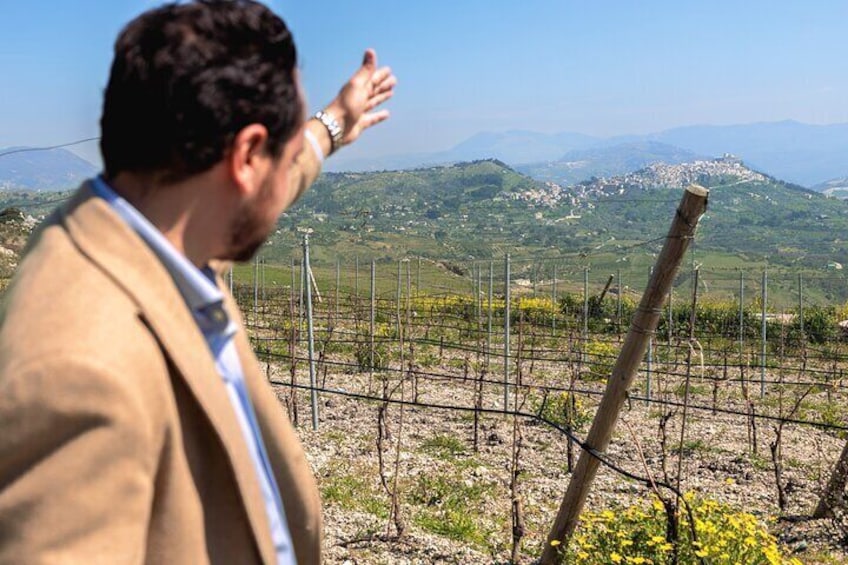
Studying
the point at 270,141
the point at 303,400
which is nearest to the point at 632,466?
the point at 303,400

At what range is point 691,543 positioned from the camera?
3975 mm

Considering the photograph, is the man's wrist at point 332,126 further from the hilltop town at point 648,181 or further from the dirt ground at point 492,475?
the hilltop town at point 648,181

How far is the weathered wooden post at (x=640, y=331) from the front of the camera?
10.7 feet

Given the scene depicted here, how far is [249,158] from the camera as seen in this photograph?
98 centimetres

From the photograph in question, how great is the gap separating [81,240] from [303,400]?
10732 mm

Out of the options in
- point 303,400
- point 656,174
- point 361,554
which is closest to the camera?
point 361,554

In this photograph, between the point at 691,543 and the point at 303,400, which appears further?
the point at 303,400

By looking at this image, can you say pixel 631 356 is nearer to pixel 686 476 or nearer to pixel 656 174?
pixel 686 476

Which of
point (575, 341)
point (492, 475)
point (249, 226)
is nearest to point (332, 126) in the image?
point (249, 226)

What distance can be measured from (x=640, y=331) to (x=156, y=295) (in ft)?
9.17

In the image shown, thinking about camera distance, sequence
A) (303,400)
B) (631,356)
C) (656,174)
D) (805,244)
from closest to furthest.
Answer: (631,356), (303,400), (805,244), (656,174)

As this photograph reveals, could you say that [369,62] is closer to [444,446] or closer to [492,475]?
[492,475]

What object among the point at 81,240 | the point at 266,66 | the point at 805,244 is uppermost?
the point at 266,66

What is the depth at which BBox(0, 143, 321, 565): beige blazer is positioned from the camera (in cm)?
82
